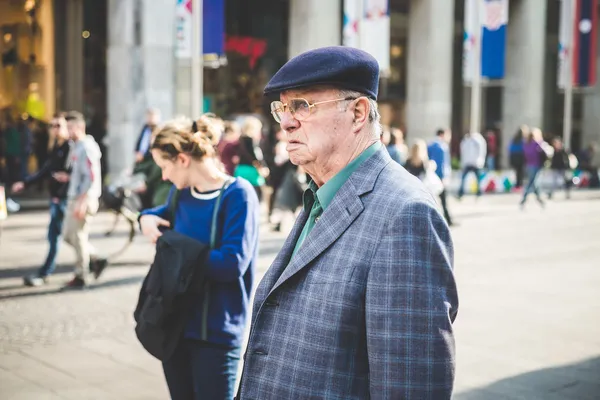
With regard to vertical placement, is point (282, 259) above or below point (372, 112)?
below

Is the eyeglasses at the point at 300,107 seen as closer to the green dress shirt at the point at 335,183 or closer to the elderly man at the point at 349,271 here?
the elderly man at the point at 349,271

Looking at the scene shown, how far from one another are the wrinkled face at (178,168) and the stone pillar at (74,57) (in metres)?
22.4

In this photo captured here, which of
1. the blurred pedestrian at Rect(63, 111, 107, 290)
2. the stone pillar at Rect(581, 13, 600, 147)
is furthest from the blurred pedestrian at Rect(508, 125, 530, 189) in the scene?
the blurred pedestrian at Rect(63, 111, 107, 290)

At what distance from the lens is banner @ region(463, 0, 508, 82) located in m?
23.4

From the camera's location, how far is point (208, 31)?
1839cm

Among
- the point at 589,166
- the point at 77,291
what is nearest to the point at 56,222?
the point at 77,291

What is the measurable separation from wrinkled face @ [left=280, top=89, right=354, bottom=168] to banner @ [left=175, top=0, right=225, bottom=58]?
16273 mm

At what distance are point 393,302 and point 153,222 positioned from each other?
213 centimetres

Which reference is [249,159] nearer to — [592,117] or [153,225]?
[153,225]

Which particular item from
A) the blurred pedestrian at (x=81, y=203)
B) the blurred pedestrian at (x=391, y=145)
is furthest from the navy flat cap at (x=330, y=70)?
the blurred pedestrian at (x=391, y=145)

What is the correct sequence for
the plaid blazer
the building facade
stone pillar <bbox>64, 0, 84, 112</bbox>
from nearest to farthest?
the plaid blazer, the building facade, stone pillar <bbox>64, 0, 84, 112</bbox>

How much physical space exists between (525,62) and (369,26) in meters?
10.9

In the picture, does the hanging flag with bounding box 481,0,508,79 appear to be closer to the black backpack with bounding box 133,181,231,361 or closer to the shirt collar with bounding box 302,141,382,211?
the black backpack with bounding box 133,181,231,361

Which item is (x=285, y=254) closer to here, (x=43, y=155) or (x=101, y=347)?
(x=101, y=347)
